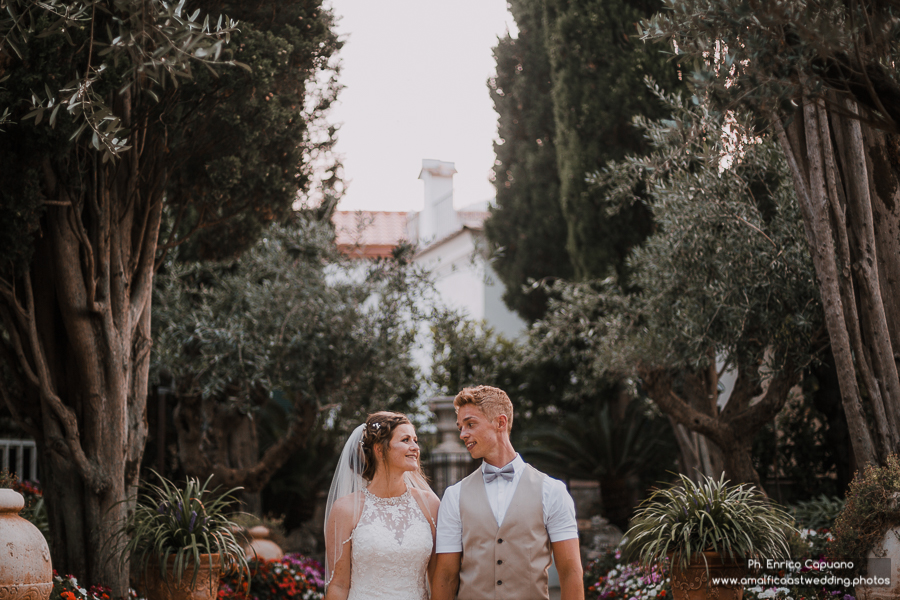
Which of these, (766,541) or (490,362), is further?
(490,362)

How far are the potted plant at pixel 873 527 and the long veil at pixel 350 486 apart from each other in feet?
10.3

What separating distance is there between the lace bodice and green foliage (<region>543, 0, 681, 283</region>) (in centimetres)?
854

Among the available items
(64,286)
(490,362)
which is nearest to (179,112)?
(64,286)

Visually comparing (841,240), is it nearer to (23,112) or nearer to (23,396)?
(23,112)

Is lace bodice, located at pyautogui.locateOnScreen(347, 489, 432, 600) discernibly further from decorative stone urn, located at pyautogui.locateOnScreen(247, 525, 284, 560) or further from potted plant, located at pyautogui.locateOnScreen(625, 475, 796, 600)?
decorative stone urn, located at pyautogui.locateOnScreen(247, 525, 284, 560)

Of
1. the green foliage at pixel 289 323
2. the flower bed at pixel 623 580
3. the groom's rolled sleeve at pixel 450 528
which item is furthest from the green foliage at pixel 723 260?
the groom's rolled sleeve at pixel 450 528

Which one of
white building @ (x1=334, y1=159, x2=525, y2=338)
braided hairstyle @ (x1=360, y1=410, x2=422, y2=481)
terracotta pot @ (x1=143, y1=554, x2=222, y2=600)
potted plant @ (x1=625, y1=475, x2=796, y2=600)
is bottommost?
terracotta pot @ (x1=143, y1=554, x2=222, y2=600)

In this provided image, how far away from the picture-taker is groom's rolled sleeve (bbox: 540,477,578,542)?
3568 millimetres

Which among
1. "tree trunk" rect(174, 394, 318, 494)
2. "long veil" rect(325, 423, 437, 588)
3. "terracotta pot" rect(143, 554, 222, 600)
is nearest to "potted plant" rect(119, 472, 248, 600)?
"terracotta pot" rect(143, 554, 222, 600)

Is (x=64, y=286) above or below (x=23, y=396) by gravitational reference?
above

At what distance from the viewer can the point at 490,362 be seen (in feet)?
51.0

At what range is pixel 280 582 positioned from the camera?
8.60 meters

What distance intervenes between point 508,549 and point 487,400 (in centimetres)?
67

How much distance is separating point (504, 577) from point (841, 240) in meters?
4.60
